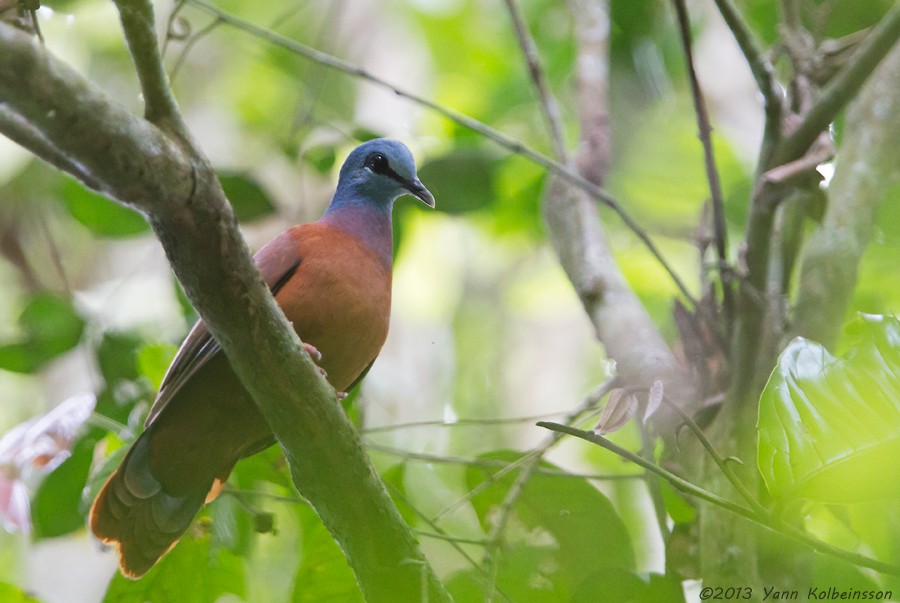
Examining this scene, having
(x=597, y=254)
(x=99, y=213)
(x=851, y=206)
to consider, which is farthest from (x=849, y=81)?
(x=99, y=213)

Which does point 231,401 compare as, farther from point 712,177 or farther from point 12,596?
point 712,177

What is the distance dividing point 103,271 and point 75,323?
4346mm

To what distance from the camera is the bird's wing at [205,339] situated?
2.71 m

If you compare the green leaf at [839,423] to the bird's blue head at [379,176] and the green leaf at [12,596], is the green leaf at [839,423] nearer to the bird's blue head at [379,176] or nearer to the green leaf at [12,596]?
the bird's blue head at [379,176]

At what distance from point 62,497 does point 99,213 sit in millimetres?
1174

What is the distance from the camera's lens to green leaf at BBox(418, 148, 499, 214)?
3979 mm

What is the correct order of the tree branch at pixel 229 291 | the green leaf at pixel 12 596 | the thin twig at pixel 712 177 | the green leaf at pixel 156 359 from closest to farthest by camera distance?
the tree branch at pixel 229 291 → the green leaf at pixel 12 596 → the thin twig at pixel 712 177 → the green leaf at pixel 156 359

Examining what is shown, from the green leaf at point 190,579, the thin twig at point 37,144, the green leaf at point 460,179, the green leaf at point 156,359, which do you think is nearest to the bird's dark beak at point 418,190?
the green leaf at point 460,179

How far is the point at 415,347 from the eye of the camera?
27.1ft

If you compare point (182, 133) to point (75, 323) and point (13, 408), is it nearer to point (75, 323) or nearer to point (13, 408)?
point (75, 323)

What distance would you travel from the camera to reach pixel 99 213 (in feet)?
12.6

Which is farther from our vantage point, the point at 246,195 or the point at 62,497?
the point at 246,195

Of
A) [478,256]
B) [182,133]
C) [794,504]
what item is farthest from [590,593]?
[478,256]

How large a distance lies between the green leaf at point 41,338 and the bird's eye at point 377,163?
4.23ft
